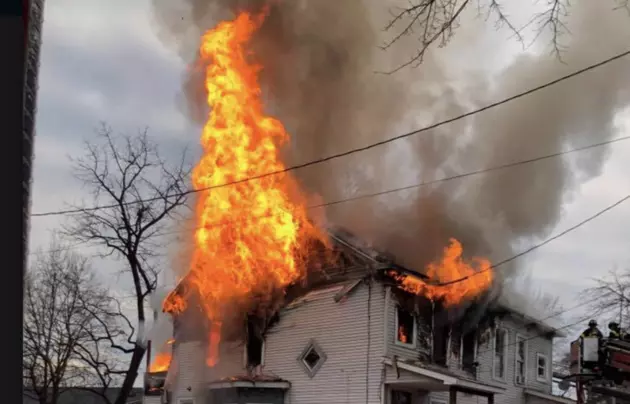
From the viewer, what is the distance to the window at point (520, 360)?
19031 millimetres

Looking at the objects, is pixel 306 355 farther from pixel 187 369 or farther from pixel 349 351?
pixel 187 369

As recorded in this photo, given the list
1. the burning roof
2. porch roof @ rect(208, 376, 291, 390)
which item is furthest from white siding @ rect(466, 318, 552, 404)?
porch roof @ rect(208, 376, 291, 390)

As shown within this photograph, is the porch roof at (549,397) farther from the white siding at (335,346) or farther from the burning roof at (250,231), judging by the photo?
the white siding at (335,346)

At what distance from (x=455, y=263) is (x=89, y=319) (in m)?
13.6

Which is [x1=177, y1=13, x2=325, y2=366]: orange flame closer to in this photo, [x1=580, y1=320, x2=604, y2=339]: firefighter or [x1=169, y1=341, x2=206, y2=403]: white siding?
[x1=169, y1=341, x2=206, y2=403]: white siding

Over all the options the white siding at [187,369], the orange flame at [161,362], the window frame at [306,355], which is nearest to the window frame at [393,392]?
the window frame at [306,355]

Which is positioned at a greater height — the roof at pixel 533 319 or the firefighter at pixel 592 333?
the roof at pixel 533 319

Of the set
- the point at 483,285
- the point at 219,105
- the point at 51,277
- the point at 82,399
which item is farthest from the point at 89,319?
the point at 82,399

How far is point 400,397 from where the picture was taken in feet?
49.2

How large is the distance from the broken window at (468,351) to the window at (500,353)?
1.06 metres

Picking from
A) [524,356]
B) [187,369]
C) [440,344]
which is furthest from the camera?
[524,356]

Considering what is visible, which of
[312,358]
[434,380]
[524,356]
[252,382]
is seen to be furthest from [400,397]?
[524,356]

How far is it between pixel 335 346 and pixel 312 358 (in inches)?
27.5

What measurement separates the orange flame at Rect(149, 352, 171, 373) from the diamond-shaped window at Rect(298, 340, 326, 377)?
440 cm
